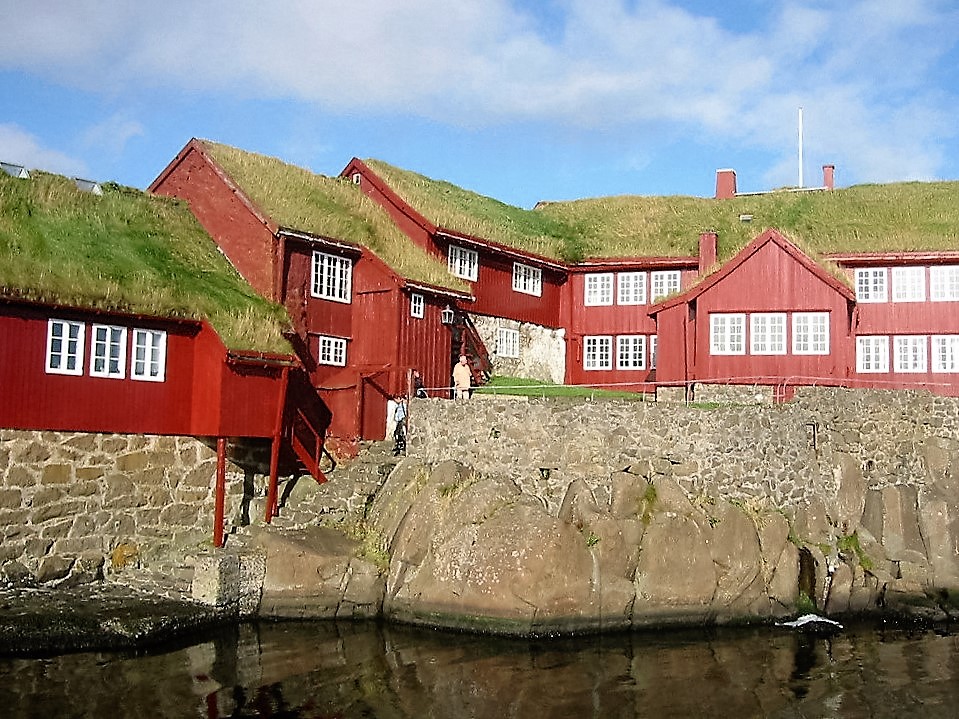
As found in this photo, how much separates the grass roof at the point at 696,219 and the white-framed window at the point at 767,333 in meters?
3.06

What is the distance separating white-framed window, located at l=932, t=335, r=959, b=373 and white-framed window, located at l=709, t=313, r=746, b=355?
21.9 ft

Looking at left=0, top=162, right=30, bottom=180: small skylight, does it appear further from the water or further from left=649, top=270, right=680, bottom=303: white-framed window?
left=649, top=270, right=680, bottom=303: white-framed window

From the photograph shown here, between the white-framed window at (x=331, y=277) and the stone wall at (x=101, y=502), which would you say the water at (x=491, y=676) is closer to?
the stone wall at (x=101, y=502)

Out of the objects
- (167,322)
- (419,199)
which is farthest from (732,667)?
(419,199)

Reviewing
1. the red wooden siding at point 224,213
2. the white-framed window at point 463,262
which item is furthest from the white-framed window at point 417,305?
the white-framed window at point 463,262

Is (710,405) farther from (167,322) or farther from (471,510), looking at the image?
(167,322)

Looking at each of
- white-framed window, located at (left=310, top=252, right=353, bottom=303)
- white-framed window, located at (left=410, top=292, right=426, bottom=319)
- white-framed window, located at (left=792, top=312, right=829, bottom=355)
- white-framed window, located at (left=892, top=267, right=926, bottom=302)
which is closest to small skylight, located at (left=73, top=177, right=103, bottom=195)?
white-framed window, located at (left=310, top=252, right=353, bottom=303)

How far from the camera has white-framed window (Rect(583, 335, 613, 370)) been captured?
37906 mm

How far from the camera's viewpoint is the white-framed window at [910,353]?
32406mm

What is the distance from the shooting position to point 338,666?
18.5 meters

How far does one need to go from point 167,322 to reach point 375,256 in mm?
7977

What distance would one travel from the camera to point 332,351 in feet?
96.5

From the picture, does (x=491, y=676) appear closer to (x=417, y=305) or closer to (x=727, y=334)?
(x=417, y=305)

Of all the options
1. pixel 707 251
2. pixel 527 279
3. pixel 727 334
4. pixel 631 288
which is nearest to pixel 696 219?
pixel 707 251
